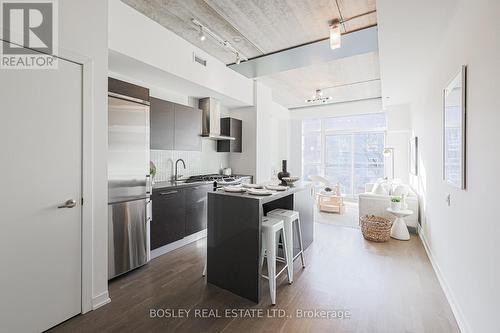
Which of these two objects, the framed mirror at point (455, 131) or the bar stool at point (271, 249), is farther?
the bar stool at point (271, 249)

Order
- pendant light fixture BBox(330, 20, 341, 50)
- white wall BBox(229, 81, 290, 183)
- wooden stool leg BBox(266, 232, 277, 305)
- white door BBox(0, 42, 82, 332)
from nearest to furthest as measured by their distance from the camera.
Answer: white door BBox(0, 42, 82, 332) → wooden stool leg BBox(266, 232, 277, 305) → pendant light fixture BBox(330, 20, 341, 50) → white wall BBox(229, 81, 290, 183)

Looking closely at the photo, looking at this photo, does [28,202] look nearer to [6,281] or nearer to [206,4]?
[6,281]

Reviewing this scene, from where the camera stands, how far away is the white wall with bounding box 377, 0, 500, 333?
1380mm

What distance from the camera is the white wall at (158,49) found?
2.45 m

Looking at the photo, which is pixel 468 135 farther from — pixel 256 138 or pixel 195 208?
pixel 256 138

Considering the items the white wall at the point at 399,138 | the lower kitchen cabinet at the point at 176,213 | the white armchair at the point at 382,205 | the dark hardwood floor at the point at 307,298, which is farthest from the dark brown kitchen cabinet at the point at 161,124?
the white wall at the point at 399,138

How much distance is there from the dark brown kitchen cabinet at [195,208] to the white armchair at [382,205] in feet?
9.69

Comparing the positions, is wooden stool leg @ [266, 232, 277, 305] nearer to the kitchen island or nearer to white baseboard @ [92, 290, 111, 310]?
the kitchen island

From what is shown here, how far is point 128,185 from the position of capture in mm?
2557

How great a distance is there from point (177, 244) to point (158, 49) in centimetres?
272

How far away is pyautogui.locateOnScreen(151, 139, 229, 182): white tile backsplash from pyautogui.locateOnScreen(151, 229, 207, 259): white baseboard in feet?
3.47

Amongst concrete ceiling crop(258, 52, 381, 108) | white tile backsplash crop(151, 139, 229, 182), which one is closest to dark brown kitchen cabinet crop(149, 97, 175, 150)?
white tile backsplash crop(151, 139, 229, 182)

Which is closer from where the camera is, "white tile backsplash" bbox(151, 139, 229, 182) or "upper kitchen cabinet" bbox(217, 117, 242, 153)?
"white tile backsplash" bbox(151, 139, 229, 182)

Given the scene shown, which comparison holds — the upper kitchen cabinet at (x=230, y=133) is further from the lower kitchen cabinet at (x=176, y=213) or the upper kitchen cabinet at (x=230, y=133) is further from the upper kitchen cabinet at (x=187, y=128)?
the lower kitchen cabinet at (x=176, y=213)
